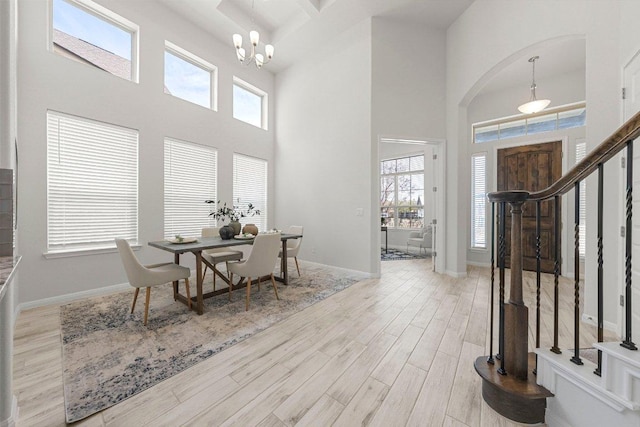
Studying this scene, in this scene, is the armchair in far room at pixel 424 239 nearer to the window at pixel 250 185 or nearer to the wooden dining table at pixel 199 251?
Answer: the window at pixel 250 185

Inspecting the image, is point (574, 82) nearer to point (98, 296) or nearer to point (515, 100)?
point (515, 100)

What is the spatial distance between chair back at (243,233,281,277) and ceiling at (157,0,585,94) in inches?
146

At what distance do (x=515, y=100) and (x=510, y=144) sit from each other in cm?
85

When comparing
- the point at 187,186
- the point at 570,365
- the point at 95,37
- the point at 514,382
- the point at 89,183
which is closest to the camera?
the point at 570,365

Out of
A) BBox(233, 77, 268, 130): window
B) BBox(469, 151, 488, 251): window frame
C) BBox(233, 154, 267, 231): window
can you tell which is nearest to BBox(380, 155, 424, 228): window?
BBox(469, 151, 488, 251): window frame

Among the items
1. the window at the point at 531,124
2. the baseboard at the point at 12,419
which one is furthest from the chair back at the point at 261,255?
the window at the point at 531,124

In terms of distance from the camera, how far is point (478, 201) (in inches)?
201

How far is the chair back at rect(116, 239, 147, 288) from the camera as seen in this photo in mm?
2414

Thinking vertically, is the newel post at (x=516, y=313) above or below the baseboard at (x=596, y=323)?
above

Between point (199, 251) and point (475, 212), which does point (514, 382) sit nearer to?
point (199, 251)

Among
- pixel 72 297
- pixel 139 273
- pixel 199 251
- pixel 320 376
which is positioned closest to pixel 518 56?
pixel 320 376

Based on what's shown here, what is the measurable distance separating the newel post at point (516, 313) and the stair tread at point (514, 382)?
4 centimetres

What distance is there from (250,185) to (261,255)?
2.86 m

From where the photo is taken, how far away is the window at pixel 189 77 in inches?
166
